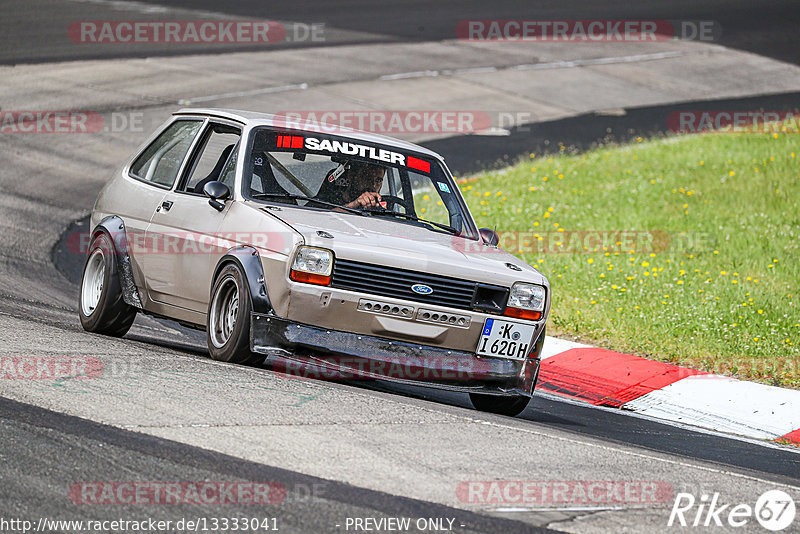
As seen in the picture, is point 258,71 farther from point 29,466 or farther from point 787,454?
point 29,466

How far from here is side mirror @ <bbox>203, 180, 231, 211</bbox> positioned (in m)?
7.41

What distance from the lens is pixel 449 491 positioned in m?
4.99

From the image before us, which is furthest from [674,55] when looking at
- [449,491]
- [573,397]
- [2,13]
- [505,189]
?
[449,491]

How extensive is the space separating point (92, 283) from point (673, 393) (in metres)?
4.39

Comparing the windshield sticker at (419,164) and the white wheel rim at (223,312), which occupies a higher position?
the windshield sticker at (419,164)

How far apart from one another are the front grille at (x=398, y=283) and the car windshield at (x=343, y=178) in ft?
3.15

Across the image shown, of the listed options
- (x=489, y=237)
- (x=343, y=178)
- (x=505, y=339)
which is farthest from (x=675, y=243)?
(x=505, y=339)

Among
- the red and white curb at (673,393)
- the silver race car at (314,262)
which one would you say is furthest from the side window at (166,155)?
the red and white curb at (673,393)

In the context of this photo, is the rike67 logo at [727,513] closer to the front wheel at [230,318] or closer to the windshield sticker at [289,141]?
the front wheel at [230,318]

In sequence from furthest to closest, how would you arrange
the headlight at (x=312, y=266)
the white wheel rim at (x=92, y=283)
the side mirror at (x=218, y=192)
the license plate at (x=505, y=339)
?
the white wheel rim at (x=92, y=283) → the side mirror at (x=218, y=192) → the license plate at (x=505, y=339) → the headlight at (x=312, y=266)

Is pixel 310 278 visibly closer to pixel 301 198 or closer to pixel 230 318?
pixel 230 318

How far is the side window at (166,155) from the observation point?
840cm

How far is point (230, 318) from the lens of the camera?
283 inches

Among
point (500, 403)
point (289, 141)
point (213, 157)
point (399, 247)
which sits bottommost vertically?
point (500, 403)
